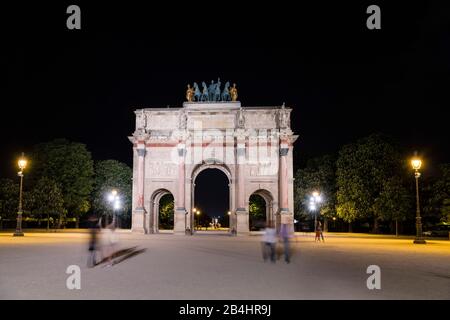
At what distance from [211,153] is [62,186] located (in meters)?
24.3

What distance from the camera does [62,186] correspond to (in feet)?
197

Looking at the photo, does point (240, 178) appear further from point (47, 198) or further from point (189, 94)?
point (47, 198)

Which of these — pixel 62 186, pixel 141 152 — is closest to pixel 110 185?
pixel 62 186

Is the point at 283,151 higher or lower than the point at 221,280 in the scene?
higher

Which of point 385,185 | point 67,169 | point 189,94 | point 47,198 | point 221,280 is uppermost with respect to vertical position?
point 189,94

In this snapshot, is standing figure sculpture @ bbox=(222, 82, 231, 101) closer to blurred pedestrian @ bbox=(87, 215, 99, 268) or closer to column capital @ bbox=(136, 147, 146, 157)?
column capital @ bbox=(136, 147, 146, 157)

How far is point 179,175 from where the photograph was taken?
48688mm

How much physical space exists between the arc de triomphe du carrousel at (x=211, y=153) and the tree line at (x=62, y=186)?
14.1m

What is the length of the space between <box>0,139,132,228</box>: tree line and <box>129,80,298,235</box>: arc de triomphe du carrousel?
557 inches

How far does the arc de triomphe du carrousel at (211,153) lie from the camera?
48.5 meters

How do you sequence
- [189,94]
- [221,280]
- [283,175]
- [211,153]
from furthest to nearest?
[189,94] → [211,153] → [283,175] → [221,280]

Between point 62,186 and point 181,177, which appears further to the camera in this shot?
point 62,186
